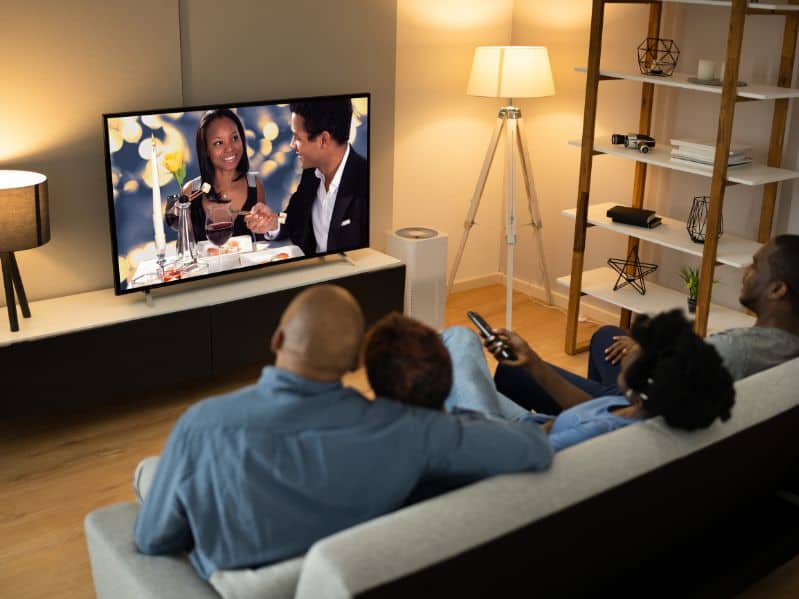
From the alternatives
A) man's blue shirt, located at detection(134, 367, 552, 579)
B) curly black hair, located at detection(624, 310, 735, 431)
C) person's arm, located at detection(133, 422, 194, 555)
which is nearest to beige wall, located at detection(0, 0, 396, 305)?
person's arm, located at detection(133, 422, 194, 555)

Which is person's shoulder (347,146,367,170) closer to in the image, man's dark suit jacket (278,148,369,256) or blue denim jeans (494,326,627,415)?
man's dark suit jacket (278,148,369,256)

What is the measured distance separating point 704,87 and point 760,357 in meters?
1.67

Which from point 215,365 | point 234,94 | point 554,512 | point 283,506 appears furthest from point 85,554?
point 234,94

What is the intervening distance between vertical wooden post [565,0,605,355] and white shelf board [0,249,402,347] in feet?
2.93

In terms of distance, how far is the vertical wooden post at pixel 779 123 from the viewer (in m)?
3.96

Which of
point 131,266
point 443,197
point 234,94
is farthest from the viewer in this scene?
point 443,197

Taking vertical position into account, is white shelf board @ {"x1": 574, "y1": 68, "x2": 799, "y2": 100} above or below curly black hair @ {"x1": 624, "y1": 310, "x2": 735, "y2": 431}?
above

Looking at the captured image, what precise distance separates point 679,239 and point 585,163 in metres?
0.59

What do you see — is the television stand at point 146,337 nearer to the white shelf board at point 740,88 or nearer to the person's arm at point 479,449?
the white shelf board at point 740,88

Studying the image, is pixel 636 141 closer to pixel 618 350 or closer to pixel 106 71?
pixel 618 350

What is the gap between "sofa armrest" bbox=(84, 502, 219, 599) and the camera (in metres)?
1.94

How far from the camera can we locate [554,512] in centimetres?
187

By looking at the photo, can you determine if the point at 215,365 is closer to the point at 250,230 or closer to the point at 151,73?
the point at 250,230

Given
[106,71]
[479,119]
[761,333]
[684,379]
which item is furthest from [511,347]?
[479,119]
